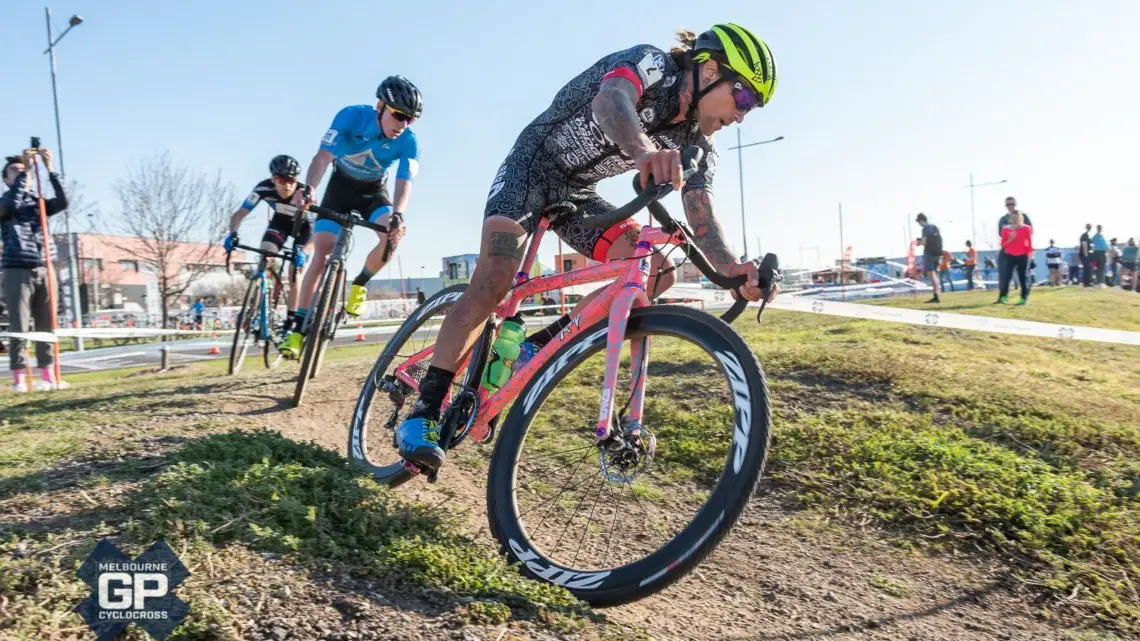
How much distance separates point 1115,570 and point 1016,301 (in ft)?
46.2

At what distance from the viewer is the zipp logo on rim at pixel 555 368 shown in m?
2.70

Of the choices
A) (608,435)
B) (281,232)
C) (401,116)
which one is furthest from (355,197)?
(608,435)

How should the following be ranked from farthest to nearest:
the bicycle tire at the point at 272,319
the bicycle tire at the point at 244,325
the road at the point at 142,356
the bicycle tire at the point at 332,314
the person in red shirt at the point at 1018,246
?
the road at the point at 142,356
the person in red shirt at the point at 1018,246
the bicycle tire at the point at 272,319
the bicycle tire at the point at 244,325
the bicycle tire at the point at 332,314

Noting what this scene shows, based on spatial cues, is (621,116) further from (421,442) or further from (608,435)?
(421,442)

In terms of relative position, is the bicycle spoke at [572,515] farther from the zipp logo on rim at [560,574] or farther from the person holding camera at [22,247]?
the person holding camera at [22,247]

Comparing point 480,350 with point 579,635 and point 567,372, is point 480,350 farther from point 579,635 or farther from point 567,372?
point 579,635

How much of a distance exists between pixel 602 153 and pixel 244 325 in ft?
21.9

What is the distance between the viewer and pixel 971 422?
4.59m

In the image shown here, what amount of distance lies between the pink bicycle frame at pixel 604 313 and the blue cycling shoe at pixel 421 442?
221 millimetres

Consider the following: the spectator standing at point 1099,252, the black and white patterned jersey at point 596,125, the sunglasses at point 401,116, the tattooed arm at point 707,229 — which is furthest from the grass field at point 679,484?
the spectator standing at point 1099,252

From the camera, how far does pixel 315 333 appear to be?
5.54 metres

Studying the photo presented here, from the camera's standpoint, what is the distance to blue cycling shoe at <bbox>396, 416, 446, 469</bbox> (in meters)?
2.87

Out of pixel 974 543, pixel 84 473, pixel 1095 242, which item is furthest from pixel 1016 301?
pixel 84 473

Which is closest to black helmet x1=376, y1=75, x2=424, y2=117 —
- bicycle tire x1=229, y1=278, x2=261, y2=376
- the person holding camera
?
bicycle tire x1=229, y1=278, x2=261, y2=376
